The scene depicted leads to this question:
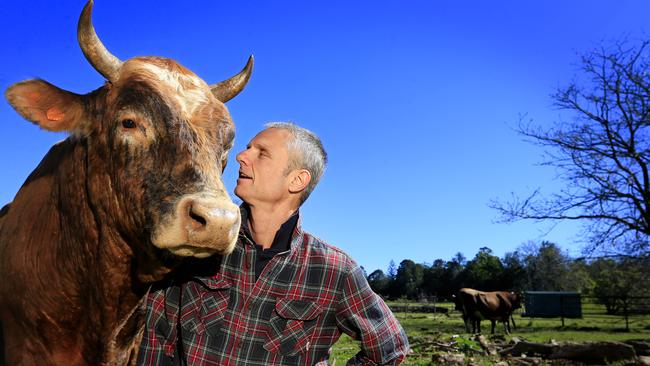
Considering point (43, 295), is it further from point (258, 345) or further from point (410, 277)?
point (410, 277)

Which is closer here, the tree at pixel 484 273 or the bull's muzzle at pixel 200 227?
the bull's muzzle at pixel 200 227

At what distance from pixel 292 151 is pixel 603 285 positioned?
58648mm

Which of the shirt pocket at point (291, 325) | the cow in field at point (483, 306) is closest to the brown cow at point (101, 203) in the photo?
the shirt pocket at point (291, 325)

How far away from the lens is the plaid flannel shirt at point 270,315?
295 centimetres

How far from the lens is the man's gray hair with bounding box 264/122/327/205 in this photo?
333 cm

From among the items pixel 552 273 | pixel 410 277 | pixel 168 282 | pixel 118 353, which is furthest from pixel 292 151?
pixel 410 277

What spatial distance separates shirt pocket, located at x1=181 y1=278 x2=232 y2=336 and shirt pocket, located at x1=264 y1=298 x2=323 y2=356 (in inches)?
10.7

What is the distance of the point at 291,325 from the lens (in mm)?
3018

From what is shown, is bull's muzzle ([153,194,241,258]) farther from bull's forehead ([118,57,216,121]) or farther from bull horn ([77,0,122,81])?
bull horn ([77,0,122,81])

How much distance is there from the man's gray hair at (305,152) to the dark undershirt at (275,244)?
235mm

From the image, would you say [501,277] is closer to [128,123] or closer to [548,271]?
[548,271]

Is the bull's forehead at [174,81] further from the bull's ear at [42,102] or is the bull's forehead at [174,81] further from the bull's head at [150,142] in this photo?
the bull's ear at [42,102]


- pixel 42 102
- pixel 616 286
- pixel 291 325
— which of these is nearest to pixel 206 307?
pixel 291 325

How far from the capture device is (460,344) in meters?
12.9
